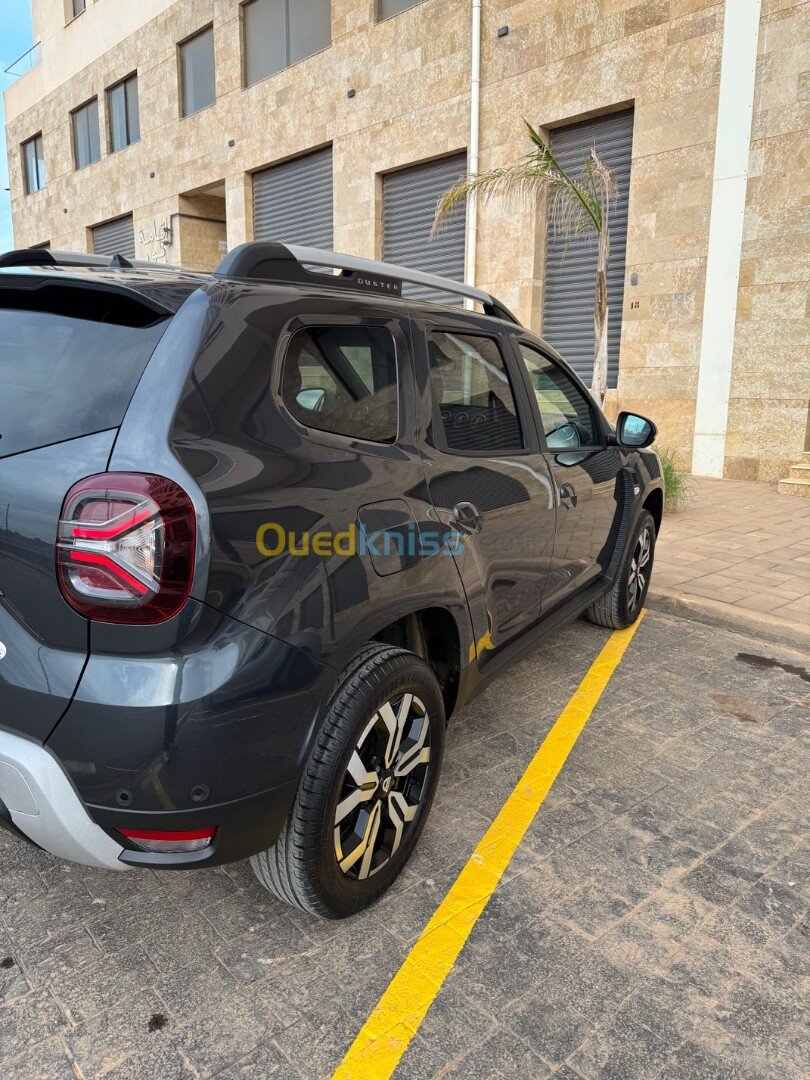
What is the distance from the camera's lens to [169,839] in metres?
1.87

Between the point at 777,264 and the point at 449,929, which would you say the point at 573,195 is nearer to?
the point at 777,264

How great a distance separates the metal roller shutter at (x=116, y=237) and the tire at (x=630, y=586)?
70.2 feet

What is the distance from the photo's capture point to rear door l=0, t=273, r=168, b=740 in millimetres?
1805

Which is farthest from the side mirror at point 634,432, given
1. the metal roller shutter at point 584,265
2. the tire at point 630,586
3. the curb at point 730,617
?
the metal roller shutter at point 584,265

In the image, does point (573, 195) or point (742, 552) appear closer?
point (742, 552)

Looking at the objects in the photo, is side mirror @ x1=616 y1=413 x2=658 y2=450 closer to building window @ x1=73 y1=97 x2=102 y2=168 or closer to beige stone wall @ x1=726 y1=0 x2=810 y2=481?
beige stone wall @ x1=726 y1=0 x2=810 y2=481

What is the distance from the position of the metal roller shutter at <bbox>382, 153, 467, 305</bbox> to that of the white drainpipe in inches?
19.9

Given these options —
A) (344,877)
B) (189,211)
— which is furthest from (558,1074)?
(189,211)

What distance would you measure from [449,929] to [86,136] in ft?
92.2

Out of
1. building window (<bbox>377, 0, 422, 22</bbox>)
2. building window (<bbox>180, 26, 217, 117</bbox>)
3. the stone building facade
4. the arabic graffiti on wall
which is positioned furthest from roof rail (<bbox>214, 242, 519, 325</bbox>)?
the arabic graffiti on wall

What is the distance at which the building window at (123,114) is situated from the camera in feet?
71.1

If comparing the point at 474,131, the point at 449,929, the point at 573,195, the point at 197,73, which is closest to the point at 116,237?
the point at 197,73

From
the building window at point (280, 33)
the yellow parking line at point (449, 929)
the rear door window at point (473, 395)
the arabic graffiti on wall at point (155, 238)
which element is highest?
the building window at point (280, 33)
